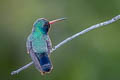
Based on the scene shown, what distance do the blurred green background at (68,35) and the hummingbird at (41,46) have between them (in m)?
3.26

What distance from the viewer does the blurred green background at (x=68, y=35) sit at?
594 cm

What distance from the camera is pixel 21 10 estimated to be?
630cm

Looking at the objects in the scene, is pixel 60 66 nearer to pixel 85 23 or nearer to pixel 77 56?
pixel 77 56

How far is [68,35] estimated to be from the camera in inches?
237

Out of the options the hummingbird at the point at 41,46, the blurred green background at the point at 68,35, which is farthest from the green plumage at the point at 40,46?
the blurred green background at the point at 68,35

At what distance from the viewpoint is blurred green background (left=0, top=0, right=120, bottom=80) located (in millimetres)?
5938

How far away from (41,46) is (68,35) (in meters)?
3.63

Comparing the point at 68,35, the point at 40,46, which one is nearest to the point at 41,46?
the point at 40,46

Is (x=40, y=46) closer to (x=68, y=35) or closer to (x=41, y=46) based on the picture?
(x=41, y=46)

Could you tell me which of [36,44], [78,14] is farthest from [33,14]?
[36,44]

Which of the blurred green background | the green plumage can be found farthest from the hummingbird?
the blurred green background

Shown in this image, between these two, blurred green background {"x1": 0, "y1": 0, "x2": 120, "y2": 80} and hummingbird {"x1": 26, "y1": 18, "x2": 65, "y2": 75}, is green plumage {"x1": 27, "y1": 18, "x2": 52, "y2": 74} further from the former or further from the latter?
blurred green background {"x1": 0, "y1": 0, "x2": 120, "y2": 80}

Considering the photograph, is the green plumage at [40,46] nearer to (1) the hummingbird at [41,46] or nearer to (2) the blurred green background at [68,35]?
(1) the hummingbird at [41,46]

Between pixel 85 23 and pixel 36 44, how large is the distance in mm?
3949
